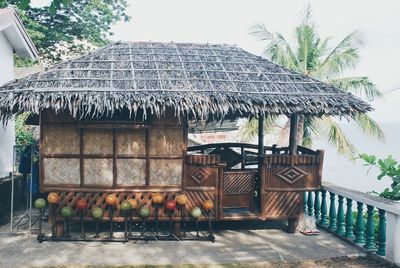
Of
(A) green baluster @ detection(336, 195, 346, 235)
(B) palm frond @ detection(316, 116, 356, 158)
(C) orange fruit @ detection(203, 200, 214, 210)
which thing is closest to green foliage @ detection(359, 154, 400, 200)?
(A) green baluster @ detection(336, 195, 346, 235)

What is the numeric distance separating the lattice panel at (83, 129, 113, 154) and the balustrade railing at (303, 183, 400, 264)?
4320 millimetres

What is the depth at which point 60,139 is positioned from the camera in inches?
273

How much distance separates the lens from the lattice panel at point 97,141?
276 inches

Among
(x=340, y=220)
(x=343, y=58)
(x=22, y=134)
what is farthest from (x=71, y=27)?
(x=340, y=220)

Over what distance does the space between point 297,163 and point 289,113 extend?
1.05 metres

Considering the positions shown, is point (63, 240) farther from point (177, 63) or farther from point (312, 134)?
point (312, 134)

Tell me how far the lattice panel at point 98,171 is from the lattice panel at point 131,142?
335 millimetres

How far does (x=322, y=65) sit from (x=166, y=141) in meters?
11.6

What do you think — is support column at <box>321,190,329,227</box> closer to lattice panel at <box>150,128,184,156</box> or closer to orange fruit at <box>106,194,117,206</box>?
lattice panel at <box>150,128,184,156</box>

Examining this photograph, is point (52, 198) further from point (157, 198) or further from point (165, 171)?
point (165, 171)

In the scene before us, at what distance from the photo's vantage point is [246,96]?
6.98 meters

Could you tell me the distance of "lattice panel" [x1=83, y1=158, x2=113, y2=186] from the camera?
7027 mm

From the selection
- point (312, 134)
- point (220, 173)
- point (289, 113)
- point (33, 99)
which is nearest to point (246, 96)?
point (289, 113)

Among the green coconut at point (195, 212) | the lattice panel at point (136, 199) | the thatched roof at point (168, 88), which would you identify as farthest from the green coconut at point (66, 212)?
the green coconut at point (195, 212)
